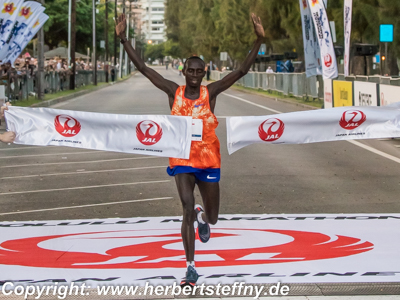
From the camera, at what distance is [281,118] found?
7.86 meters

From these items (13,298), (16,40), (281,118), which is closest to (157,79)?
(281,118)

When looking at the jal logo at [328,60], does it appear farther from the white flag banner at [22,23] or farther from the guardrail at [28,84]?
the guardrail at [28,84]

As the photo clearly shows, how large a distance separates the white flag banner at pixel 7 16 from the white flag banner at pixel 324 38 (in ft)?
32.7

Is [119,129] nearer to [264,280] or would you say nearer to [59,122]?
[59,122]

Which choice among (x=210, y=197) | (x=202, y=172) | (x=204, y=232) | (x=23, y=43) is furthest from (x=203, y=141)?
(x=23, y=43)

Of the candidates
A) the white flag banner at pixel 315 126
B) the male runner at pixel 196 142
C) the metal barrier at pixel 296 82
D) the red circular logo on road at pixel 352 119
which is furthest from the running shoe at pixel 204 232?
the metal barrier at pixel 296 82

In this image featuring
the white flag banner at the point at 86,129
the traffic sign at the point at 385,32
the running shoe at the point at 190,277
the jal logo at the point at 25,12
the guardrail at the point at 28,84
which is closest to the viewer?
the running shoe at the point at 190,277

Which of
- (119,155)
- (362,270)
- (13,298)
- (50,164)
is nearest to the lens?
(13,298)

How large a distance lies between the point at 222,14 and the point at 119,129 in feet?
210

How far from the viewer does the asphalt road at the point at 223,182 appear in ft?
32.8

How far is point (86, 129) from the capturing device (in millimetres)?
7711

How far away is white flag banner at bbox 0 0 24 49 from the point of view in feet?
75.9

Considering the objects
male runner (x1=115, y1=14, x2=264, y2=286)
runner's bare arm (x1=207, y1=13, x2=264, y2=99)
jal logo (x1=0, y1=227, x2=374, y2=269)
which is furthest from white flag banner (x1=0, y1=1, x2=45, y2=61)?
male runner (x1=115, y1=14, x2=264, y2=286)

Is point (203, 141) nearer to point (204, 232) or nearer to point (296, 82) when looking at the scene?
point (204, 232)
